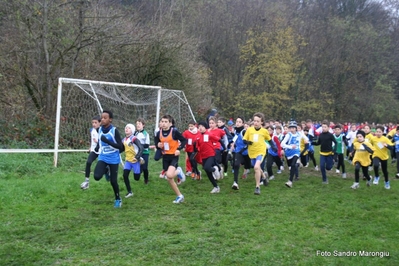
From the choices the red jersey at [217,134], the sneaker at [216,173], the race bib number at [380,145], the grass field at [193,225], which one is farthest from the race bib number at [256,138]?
the race bib number at [380,145]

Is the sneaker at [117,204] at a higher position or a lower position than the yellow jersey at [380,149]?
lower

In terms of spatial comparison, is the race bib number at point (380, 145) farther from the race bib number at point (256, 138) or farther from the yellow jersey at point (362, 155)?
the race bib number at point (256, 138)

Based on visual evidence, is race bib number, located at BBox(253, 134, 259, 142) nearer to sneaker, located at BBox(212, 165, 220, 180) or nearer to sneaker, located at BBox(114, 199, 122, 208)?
sneaker, located at BBox(212, 165, 220, 180)

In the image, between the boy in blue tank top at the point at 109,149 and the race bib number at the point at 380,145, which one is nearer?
the boy in blue tank top at the point at 109,149

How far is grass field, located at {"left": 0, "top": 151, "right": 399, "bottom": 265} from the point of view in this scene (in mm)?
4906

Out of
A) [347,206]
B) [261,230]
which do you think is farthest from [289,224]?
[347,206]

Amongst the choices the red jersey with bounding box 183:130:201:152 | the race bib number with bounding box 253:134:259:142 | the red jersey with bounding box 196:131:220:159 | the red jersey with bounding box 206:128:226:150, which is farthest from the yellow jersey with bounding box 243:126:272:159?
the red jersey with bounding box 183:130:201:152

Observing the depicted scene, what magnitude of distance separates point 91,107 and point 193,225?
894 centimetres

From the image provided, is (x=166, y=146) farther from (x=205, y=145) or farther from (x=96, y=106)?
(x=96, y=106)

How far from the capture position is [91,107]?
14016 mm

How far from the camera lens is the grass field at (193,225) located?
491 cm

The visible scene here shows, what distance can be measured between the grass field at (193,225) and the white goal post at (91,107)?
317cm

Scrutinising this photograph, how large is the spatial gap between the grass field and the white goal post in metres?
3.17

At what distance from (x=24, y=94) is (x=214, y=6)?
23.4 m
